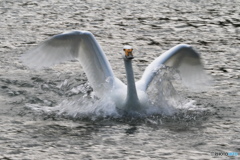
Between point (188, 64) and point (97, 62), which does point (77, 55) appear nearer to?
point (97, 62)

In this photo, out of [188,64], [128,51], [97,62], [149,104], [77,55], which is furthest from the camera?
[188,64]

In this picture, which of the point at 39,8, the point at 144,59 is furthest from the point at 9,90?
the point at 39,8

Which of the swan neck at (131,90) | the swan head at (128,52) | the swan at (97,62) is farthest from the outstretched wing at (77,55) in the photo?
the swan head at (128,52)

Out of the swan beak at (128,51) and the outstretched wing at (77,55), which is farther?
the outstretched wing at (77,55)

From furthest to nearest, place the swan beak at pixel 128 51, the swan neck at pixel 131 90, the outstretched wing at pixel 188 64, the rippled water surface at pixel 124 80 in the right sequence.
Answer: the outstretched wing at pixel 188 64
the swan neck at pixel 131 90
the swan beak at pixel 128 51
the rippled water surface at pixel 124 80

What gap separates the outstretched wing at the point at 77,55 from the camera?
13477 mm

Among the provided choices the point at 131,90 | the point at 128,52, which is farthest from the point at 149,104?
the point at 128,52

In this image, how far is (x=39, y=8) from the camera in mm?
21766

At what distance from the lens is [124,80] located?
1556 cm

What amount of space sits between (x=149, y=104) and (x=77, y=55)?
1.74 metres

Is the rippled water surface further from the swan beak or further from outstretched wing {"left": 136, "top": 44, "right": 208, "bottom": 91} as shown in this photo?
the swan beak

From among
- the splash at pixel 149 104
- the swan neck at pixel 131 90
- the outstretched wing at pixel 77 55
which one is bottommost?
the splash at pixel 149 104

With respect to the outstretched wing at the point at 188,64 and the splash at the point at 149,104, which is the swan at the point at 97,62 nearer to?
the outstretched wing at the point at 188,64

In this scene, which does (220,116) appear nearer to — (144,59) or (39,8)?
(144,59)
